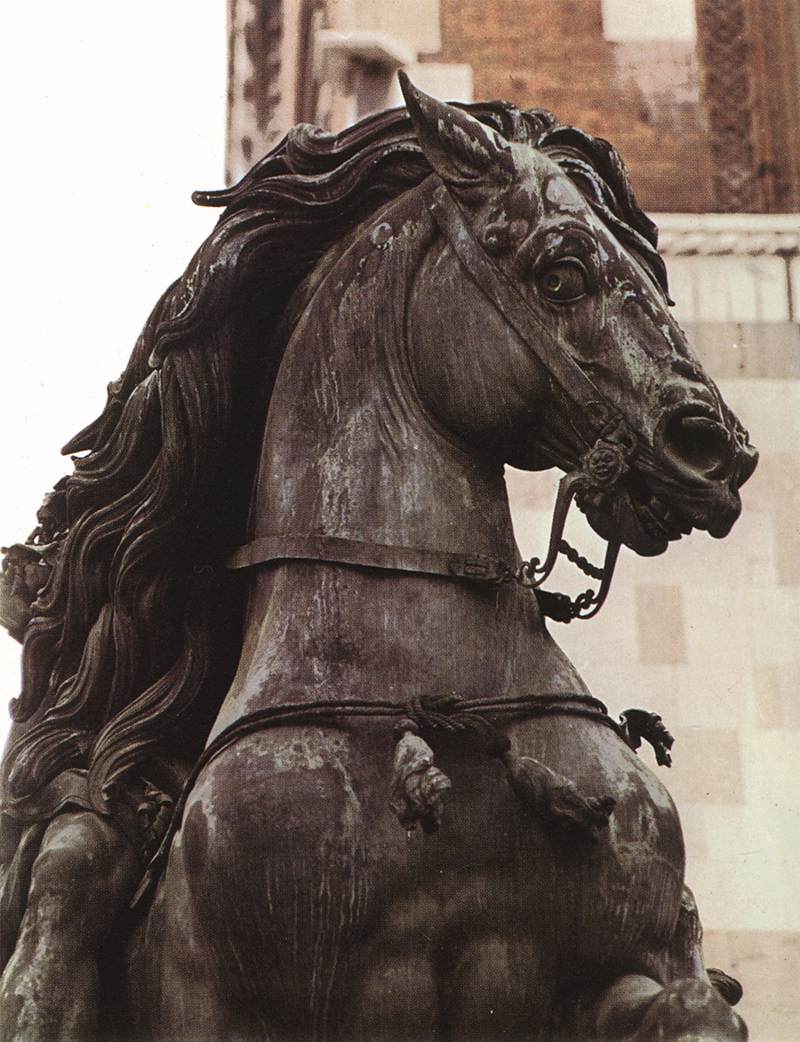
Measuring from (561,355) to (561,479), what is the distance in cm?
11

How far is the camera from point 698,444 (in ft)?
6.29

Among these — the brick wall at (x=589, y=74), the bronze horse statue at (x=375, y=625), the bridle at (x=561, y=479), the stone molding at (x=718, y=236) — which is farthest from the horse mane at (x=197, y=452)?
the brick wall at (x=589, y=74)

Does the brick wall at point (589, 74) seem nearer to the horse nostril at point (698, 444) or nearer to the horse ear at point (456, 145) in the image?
the horse ear at point (456, 145)

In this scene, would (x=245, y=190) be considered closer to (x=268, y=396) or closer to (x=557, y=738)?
(x=268, y=396)

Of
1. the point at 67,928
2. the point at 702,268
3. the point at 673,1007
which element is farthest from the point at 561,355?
the point at 702,268

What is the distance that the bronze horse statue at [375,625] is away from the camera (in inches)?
71.1

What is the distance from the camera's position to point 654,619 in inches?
179

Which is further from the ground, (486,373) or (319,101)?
(319,101)

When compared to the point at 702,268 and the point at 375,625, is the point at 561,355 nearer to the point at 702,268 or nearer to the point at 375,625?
the point at 375,625

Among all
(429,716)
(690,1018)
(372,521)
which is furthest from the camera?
(372,521)

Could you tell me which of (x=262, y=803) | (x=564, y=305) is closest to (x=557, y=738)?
(x=262, y=803)

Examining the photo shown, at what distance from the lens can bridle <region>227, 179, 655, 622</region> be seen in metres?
1.92

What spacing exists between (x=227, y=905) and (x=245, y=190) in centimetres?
72

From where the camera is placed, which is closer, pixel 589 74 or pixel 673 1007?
pixel 673 1007
